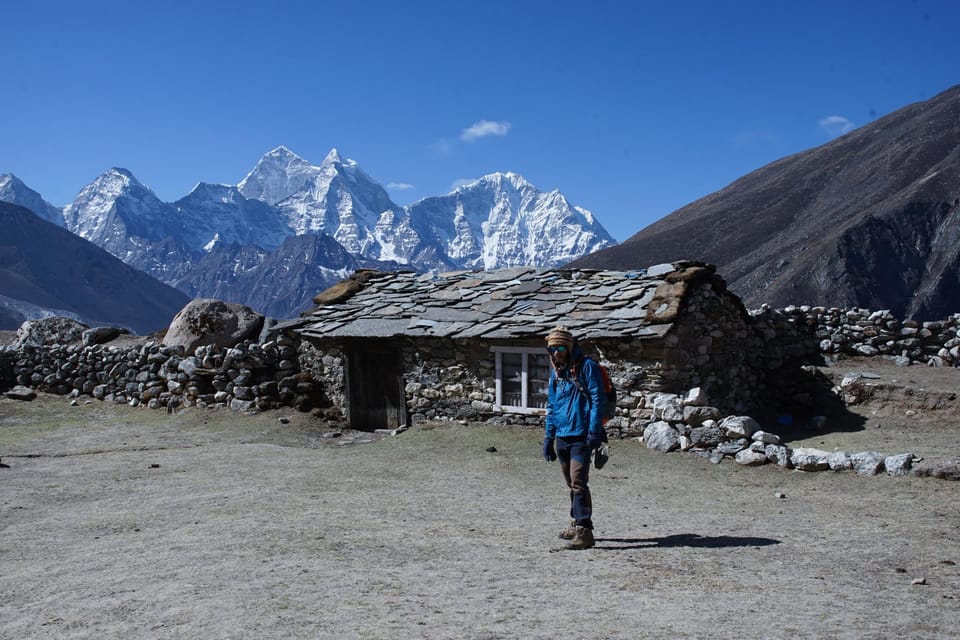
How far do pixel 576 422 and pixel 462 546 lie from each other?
154 cm

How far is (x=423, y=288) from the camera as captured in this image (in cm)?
1816

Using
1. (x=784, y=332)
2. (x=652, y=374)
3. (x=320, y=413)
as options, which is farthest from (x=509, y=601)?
(x=784, y=332)

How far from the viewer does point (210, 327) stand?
62.8ft

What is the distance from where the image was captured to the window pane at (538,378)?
14398 millimetres

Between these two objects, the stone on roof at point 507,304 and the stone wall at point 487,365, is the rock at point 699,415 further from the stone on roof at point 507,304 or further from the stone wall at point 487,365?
the stone on roof at point 507,304

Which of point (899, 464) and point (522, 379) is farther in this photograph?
point (522, 379)

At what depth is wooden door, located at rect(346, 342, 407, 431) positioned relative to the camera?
53.2ft

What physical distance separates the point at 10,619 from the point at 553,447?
4264mm

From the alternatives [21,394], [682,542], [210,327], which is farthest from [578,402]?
[21,394]

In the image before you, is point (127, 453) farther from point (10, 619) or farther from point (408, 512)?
point (10, 619)

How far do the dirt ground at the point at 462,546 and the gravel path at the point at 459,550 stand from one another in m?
0.02

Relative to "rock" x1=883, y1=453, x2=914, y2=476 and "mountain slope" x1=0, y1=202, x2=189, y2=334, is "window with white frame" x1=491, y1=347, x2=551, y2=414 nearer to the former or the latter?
"rock" x1=883, y1=453, x2=914, y2=476

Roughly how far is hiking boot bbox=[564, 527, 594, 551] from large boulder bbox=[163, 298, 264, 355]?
1398 centimetres

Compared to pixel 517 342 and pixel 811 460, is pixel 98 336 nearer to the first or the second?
pixel 517 342
